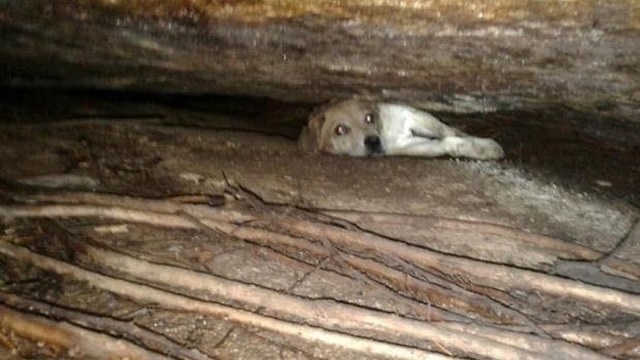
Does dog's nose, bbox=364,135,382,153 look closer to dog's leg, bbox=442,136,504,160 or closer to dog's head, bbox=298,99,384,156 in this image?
dog's head, bbox=298,99,384,156

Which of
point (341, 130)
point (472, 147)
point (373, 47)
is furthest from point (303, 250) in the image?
point (472, 147)

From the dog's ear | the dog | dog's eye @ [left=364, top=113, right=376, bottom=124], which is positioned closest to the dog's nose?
the dog

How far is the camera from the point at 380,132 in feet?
15.2

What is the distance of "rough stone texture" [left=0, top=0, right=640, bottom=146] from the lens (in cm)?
357

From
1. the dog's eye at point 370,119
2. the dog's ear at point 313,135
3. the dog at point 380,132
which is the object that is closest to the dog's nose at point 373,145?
the dog at point 380,132

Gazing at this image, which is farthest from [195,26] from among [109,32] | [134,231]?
[134,231]

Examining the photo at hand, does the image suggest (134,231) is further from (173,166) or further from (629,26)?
(629,26)

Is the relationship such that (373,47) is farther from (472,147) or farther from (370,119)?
(472,147)

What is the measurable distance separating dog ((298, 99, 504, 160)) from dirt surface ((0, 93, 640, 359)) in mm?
187

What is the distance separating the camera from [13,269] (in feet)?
9.03

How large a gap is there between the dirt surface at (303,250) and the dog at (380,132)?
187 mm

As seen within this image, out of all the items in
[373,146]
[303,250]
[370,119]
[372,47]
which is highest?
[372,47]

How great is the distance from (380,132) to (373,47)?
0.81 m

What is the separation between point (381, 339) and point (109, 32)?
2.68m
